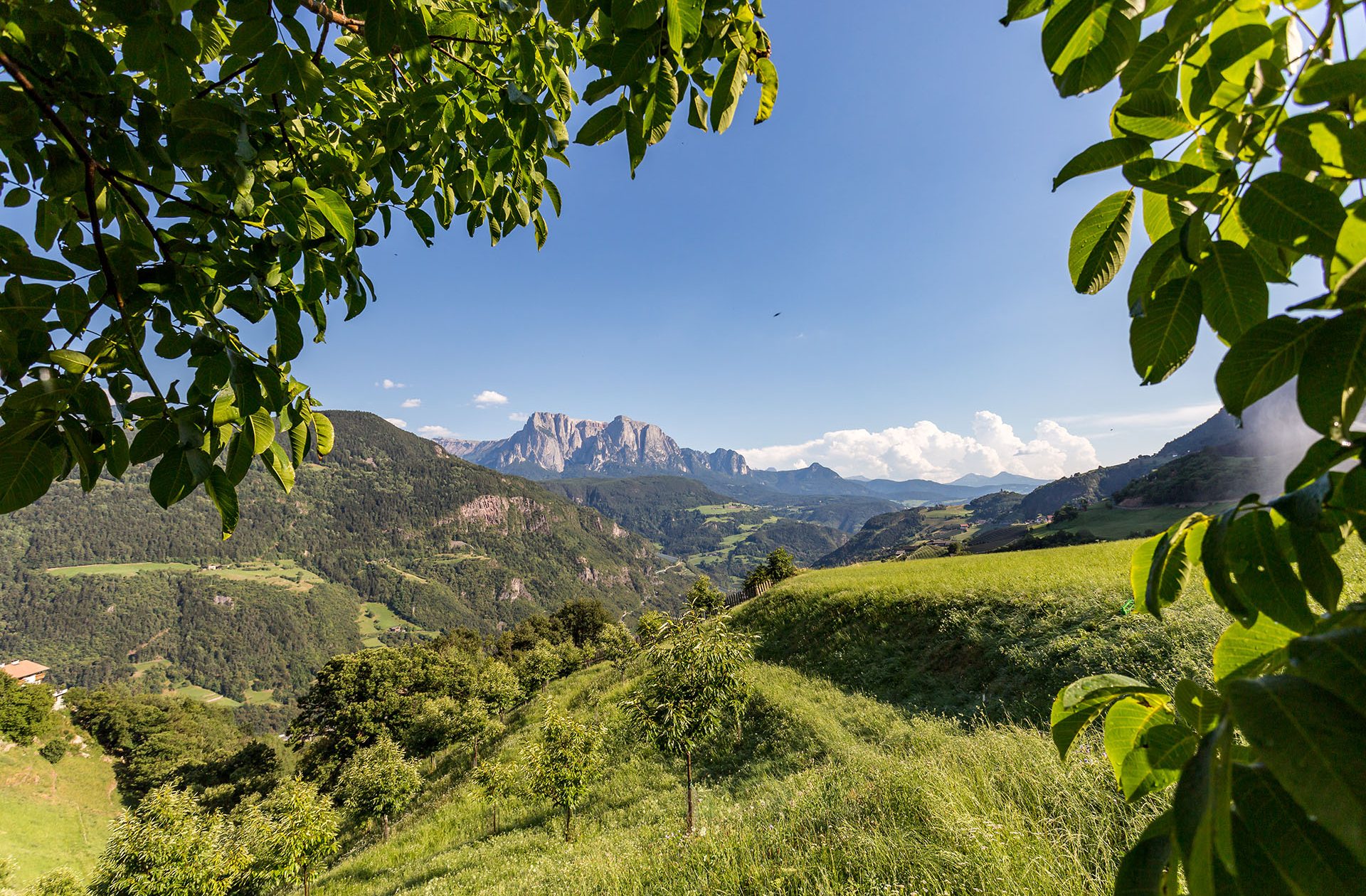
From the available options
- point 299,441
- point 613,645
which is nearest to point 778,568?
point 613,645

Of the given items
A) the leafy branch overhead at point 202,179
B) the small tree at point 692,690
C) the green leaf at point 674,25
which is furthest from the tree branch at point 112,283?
the small tree at point 692,690

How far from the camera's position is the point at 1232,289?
792 millimetres

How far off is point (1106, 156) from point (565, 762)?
603 inches

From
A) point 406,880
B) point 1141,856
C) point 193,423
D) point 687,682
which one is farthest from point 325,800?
point 1141,856

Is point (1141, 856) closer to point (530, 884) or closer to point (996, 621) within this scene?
point (530, 884)

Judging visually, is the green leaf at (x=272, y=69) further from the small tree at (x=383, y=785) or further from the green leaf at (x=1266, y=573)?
the small tree at (x=383, y=785)

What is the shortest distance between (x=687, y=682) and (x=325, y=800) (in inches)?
662

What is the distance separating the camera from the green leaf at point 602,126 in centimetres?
146

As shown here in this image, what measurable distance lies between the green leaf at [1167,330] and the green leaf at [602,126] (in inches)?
53.1

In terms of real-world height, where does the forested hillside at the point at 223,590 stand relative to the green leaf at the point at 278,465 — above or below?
below

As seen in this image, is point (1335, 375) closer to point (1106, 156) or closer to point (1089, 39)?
point (1106, 156)

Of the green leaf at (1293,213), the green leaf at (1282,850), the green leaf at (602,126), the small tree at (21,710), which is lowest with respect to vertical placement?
the small tree at (21,710)

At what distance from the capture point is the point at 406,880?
38.4 feet

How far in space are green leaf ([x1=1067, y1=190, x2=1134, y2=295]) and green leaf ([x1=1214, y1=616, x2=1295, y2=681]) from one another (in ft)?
2.31
